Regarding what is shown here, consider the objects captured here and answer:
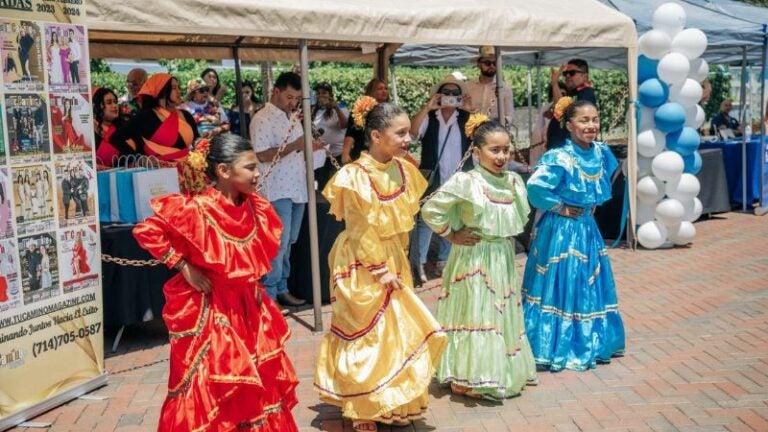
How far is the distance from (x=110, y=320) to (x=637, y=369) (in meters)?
3.68

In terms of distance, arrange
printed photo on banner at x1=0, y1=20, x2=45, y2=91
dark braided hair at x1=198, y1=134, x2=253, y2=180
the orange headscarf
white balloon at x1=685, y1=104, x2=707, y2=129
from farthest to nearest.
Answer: white balloon at x1=685, y1=104, x2=707, y2=129 < the orange headscarf < printed photo on banner at x1=0, y1=20, x2=45, y2=91 < dark braided hair at x1=198, y1=134, x2=253, y2=180

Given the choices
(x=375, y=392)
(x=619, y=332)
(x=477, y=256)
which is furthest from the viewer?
(x=619, y=332)

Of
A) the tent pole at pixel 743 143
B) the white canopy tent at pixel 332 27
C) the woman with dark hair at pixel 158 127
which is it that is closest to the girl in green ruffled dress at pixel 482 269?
the white canopy tent at pixel 332 27

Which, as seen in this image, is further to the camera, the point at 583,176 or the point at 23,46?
the point at 583,176

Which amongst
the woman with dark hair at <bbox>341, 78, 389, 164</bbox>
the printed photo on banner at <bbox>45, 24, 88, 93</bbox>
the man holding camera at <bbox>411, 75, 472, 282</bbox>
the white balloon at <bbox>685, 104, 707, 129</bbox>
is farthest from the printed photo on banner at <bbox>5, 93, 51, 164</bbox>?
the white balloon at <bbox>685, 104, 707, 129</bbox>

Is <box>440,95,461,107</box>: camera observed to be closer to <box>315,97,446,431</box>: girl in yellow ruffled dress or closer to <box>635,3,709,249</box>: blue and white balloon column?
<box>635,3,709,249</box>: blue and white balloon column

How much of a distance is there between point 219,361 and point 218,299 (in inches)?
10.7

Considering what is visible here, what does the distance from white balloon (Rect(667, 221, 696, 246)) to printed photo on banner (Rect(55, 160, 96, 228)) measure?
6.69 meters

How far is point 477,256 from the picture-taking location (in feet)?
16.3

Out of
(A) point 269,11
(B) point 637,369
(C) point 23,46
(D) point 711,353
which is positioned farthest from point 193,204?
(D) point 711,353

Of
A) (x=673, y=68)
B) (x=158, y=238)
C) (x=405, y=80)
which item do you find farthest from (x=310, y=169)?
(x=405, y=80)

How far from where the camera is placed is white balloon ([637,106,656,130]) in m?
9.38

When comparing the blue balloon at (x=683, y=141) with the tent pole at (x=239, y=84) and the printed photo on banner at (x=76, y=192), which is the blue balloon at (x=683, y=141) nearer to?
the tent pole at (x=239, y=84)

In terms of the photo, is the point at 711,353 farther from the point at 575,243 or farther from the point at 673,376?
the point at 575,243
